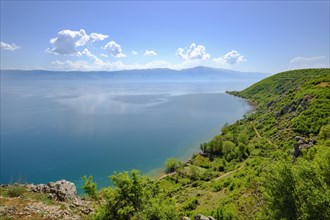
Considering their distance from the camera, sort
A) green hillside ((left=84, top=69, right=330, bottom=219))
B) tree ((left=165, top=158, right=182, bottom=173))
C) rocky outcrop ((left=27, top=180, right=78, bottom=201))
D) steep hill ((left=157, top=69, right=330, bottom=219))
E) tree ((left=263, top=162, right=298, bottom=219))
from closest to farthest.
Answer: tree ((left=263, top=162, right=298, bottom=219))
steep hill ((left=157, top=69, right=330, bottom=219))
green hillside ((left=84, top=69, right=330, bottom=219))
rocky outcrop ((left=27, top=180, right=78, bottom=201))
tree ((left=165, top=158, right=182, bottom=173))

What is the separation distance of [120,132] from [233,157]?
5096 centimetres

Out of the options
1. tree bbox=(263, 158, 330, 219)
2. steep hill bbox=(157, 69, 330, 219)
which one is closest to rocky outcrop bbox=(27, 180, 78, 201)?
steep hill bbox=(157, 69, 330, 219)

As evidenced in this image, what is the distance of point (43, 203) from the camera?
30125mm

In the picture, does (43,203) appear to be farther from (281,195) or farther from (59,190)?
(281,195)

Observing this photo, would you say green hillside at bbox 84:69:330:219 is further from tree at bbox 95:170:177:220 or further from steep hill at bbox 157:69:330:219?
tree at bbox 95:170:177:220

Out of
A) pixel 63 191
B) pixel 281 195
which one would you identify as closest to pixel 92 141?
pixel 63 191

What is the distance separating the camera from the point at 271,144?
218 ft

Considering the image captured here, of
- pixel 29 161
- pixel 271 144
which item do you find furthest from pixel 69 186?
pixel 271 144

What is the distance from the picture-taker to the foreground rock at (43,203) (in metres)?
26.5

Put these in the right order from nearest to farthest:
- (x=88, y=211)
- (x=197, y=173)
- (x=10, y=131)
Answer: (x=88, y=211)
(x=197, y=173)
(x=10, y=131)

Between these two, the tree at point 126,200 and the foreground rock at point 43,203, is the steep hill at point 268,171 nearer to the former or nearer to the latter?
the tree at point 126,200

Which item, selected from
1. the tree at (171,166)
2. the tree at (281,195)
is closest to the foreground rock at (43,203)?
the tree at (281,195)

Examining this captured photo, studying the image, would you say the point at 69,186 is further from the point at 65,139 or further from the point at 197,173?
the point at 65,139

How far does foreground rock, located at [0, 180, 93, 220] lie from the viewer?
26.5m
